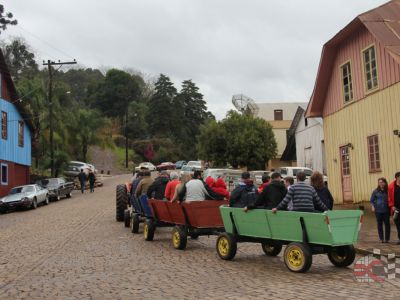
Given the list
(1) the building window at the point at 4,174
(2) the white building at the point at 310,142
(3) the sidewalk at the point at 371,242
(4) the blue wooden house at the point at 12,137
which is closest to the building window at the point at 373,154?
(3) the sidewalk at the point at 371,242

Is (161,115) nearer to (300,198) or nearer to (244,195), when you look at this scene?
(244,195)

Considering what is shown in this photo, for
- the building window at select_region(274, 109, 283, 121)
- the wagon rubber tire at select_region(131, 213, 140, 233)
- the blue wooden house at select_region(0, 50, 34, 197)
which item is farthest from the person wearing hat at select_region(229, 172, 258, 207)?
the building window at select_region(274, 109, 283, 121)

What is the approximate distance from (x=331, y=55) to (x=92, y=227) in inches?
441

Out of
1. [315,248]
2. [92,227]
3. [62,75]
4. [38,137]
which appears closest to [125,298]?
[315,248]

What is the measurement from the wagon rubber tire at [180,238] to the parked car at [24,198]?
1741cm

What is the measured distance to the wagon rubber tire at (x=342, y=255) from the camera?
9.38 metres

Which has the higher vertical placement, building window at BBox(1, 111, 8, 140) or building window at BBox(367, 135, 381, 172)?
building window at BBox(1, 111, 8, 140)

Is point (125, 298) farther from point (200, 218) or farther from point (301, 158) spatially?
point (301, 158)

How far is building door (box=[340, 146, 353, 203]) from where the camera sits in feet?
68.8

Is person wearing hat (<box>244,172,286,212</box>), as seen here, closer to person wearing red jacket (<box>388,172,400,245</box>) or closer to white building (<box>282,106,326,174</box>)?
person wearing red jacket (<box>388,172,400,245</box>)

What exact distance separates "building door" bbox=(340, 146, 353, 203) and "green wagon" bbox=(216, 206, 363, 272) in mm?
11386

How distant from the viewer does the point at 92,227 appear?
1777cm

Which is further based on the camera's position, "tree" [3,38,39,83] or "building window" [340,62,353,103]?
"tree" [3,38,39,83]

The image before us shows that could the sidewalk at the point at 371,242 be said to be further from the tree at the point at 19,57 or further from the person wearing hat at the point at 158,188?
the tree at the point at 19,57
